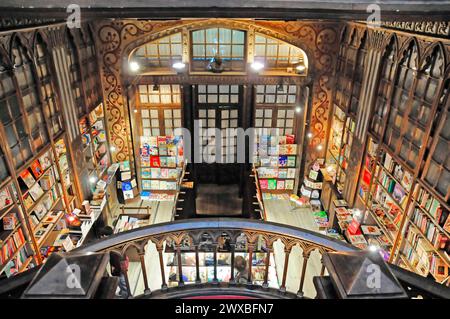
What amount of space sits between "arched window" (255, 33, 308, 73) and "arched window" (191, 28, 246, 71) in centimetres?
43

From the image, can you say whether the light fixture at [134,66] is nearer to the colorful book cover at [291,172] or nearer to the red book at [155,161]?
the red book at [155,161]

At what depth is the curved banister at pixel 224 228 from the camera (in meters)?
2.40

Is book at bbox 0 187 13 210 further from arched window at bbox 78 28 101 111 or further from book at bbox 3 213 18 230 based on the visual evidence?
arched window at bbox 78 28 101 111

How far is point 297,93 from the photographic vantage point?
29.2ft

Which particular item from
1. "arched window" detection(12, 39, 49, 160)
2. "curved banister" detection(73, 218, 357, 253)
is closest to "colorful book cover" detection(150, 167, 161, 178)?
"arched window" detection(12, 39, 49, 160)

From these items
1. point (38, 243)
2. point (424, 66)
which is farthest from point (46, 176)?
point (424, 66)

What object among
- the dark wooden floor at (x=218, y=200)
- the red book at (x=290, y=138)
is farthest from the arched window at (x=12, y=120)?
the red book at (x=290, y=138)

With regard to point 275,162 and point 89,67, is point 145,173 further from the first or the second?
point 275,162

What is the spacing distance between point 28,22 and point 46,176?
2436mm

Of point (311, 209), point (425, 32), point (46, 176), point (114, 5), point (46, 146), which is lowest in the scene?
point (311, 209)

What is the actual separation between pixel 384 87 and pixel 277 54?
3139 mm

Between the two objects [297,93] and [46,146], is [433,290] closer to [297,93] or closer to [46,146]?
[46,146]

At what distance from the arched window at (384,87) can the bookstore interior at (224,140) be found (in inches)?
1.6
